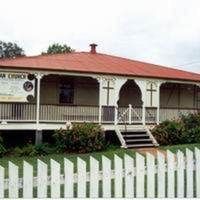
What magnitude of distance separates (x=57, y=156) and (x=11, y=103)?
4.12 meters

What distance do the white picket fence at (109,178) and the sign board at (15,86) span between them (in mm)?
16035

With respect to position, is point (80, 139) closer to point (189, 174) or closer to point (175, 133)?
point (175, 133)

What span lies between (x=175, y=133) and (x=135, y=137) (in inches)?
76.7

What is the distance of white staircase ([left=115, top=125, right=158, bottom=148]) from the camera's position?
24.2 m

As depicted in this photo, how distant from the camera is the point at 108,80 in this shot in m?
26.0

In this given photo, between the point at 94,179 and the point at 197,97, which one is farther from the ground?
the point at 197,97

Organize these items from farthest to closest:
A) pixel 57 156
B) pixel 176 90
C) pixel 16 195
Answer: pixel 176 90 < pixel 57 156 < pixel 16 195

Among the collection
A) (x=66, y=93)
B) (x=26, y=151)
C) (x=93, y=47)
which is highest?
(x=93, y=47)

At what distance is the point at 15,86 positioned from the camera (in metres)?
23.9

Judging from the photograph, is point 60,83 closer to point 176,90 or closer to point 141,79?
point 141,79

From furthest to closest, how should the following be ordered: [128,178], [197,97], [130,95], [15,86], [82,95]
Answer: [197,97], [130,95], [82,95], [15,86], [128,178]

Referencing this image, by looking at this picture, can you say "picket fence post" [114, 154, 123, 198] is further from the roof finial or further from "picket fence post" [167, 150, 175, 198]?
the roof finial

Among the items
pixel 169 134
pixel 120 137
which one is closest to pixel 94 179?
pixel 120 137

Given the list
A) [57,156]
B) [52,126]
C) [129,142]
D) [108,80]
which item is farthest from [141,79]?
[57,156]
